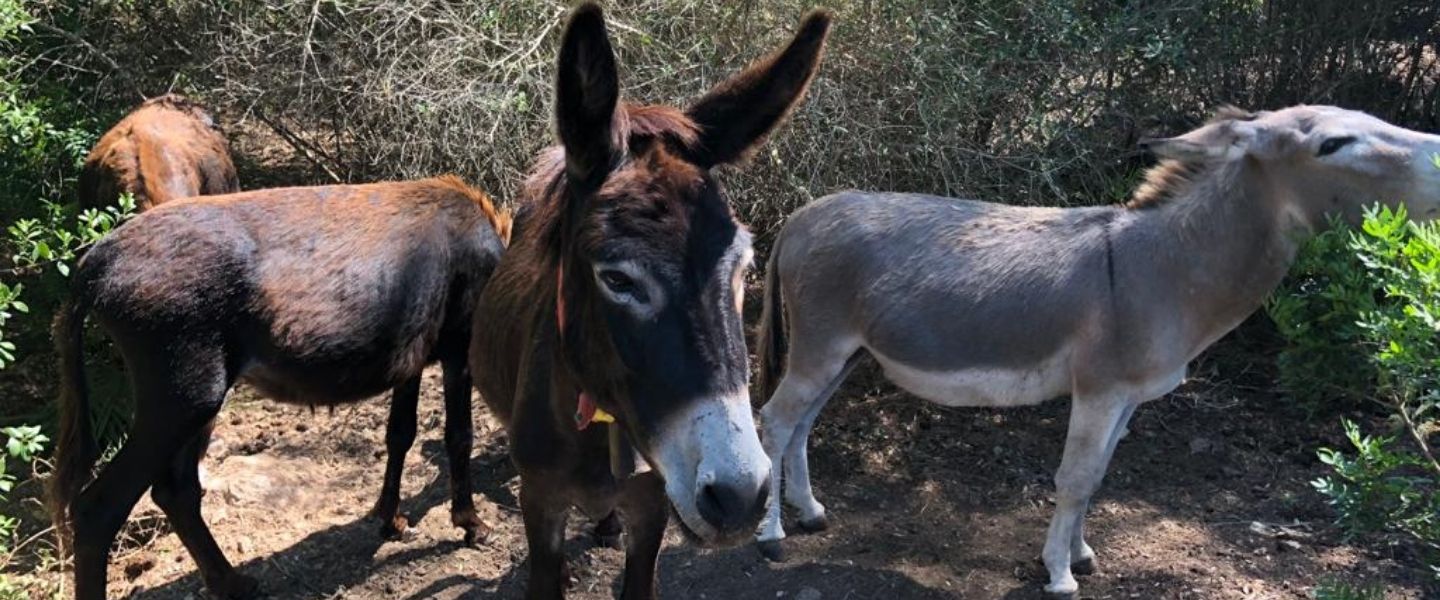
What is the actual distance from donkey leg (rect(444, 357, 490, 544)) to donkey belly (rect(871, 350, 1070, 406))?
169 centimetres

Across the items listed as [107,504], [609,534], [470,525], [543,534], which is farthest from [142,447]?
[609,534]

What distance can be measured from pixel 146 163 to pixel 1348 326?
499cm

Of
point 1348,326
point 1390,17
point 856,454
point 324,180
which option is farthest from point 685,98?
point 1390,17

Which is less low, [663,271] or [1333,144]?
[663,271]

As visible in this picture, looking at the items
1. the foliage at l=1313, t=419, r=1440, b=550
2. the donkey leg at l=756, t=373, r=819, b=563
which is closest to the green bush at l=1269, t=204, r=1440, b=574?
the foliage at l=1313, t=419, r=1440, b=550

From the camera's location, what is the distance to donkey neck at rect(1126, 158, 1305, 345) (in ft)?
11.2

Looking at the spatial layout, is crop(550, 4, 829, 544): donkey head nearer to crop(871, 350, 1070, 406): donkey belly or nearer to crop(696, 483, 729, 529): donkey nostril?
crop(696, 483, 729, 529): donkey nostril

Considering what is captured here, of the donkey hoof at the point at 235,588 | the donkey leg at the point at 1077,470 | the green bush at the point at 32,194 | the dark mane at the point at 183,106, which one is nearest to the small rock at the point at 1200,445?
the donkey leg at the point at 1077,470

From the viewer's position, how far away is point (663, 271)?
5.91 ft

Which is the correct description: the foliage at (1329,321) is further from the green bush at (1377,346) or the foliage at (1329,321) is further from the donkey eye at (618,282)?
the donkey eye at (618,282)

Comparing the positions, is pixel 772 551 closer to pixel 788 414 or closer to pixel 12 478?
pixel 788 414

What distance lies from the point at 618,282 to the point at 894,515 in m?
2.82

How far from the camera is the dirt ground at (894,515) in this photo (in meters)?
3.83

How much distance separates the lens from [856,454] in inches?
188
